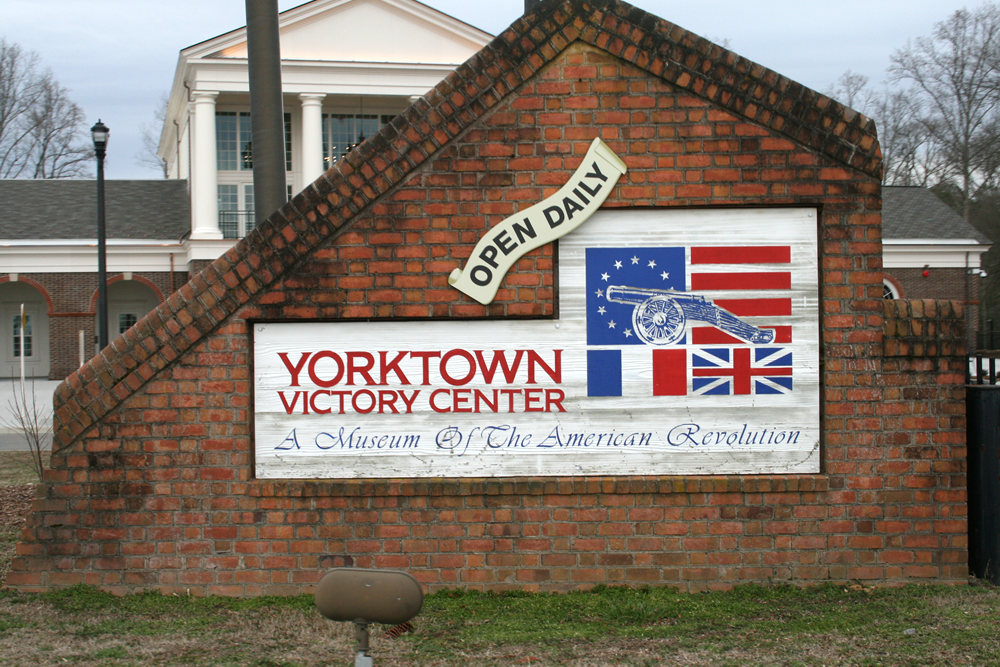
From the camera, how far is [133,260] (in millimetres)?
29562

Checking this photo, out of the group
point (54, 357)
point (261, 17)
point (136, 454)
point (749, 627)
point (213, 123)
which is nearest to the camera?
point (749, 627)

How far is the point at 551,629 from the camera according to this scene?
4.61 meters

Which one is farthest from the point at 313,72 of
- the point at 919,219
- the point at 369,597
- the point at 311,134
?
the point at 369,597

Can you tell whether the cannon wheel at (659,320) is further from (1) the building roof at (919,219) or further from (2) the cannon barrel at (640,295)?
(1) the building roof at (919,219)

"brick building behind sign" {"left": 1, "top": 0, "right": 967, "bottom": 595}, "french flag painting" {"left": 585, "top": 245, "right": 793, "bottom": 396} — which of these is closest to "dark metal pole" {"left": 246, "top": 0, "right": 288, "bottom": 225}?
"brick building behind sign" {"left": 1, "top": 0, "right": 967, "bottom": 595}

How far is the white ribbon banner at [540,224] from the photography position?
17.0ft

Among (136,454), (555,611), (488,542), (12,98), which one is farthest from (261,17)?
(12,98)

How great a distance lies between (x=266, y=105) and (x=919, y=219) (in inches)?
1237

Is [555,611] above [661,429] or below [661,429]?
below

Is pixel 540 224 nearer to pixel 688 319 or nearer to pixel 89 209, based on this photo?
pixel 688 319

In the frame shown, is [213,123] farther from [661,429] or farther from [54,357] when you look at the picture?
[661,429]

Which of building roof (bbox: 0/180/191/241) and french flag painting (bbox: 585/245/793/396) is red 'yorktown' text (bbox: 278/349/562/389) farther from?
building roof (bbox: 0/180/191/241)

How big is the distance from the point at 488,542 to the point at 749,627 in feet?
5.06

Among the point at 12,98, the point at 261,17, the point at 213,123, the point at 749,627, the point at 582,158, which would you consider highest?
the point at 12,98
